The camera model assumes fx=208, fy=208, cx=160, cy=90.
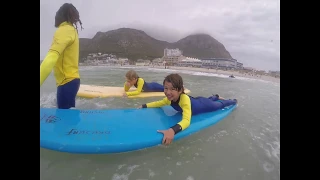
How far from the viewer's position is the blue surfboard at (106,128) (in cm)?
194

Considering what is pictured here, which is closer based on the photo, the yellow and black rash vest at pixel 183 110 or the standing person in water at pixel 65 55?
the standing person in water at pixel 65 55

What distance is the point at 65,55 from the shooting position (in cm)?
234

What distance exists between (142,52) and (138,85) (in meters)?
16.3

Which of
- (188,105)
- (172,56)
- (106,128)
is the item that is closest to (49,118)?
(106,128)

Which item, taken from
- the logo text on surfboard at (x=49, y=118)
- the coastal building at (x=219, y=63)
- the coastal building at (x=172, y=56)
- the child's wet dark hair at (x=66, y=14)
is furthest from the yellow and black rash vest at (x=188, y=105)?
the coastal building at (x=172, y=56)

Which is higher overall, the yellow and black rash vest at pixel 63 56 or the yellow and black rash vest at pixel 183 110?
the yellow and black rash vest at pixel 63 56

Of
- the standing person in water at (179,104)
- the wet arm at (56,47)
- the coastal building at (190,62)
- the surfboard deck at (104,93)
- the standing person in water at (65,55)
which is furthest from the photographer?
the coastal building at (190,62)

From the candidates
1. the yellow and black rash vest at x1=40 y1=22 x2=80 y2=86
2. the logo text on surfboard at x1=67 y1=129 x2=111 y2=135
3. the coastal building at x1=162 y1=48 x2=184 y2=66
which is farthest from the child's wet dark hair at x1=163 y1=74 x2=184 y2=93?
the coastal building at x1=162 y1=48 x2=184 y2=66

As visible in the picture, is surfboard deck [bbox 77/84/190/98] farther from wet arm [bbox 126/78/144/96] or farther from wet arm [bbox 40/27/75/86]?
wet arm [bbox 40/27/75/86]

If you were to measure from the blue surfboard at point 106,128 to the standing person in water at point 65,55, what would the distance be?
233 millimetres

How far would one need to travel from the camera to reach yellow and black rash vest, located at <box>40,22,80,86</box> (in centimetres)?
197

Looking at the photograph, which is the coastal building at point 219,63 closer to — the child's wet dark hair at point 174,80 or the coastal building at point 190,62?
the coastal building at point 190,62

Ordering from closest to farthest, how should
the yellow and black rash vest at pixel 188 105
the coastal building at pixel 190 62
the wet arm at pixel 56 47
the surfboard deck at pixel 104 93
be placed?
1. the wet arm at pixel 56 47
2. the yellow and black rash vest at pixel 188 105
3. the surfboard deck at pixel 104 93
4. the coastal building at pixel 190 62

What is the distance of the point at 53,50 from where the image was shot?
206 centimetres
